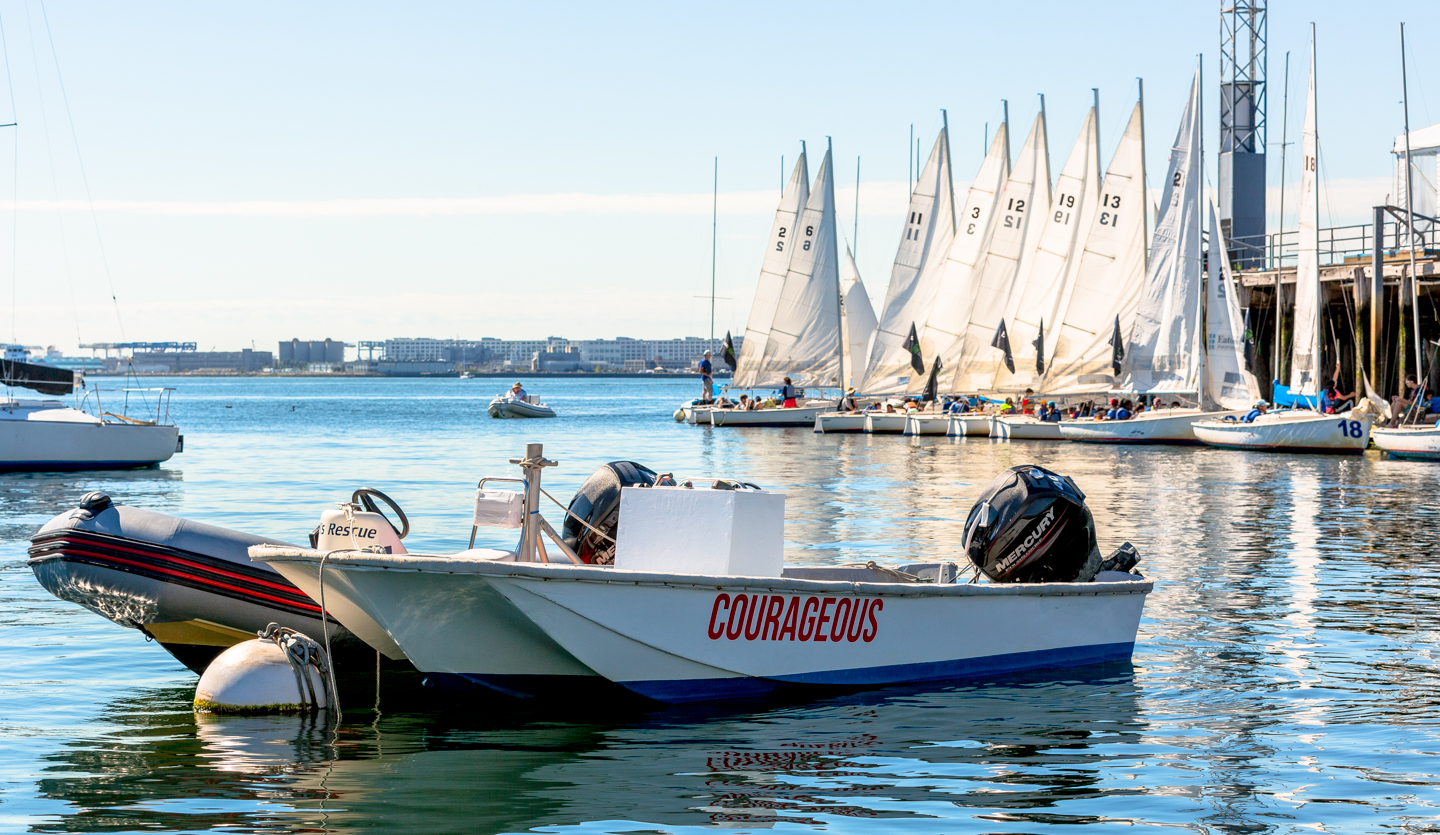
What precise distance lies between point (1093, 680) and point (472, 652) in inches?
186

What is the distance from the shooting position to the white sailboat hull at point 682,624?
9.06 m

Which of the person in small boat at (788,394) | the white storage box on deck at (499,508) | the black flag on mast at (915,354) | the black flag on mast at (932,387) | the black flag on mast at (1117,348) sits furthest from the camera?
the person in small boat at (788,394)

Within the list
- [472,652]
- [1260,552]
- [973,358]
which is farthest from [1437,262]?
[472,652]

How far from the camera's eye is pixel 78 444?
32.1 meters

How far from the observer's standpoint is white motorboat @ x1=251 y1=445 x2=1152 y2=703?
9.09 meters

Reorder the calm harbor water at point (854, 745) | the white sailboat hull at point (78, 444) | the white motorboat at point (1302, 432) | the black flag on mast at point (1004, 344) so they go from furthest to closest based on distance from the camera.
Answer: the black flag on mast at point (1004, 344) → the white motorboat at point (1302, 432) → the white sailboat hull at point (78, 444) → the calm harbor water at point (854, 745)

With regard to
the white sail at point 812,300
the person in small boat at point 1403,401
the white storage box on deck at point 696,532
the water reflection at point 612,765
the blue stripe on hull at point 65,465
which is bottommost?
the water reflection at point 612,765

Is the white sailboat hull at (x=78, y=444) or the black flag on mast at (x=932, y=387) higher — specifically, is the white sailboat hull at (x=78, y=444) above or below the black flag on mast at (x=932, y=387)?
below

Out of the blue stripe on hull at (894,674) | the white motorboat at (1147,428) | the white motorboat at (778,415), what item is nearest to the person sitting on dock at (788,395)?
the white motorboat at (778,415)

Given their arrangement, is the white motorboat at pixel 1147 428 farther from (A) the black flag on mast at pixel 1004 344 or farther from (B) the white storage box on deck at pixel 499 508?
(B) the white storage box on deck at pixel 499 508

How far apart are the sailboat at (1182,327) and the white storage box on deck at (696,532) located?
34.7m

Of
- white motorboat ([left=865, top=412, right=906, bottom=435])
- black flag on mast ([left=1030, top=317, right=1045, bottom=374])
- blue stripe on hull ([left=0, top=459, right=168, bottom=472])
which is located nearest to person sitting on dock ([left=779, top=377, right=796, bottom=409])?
white motorboat ([left=865, top=412, right=906, bottom=435])

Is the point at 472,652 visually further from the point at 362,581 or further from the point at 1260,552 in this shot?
the point at 1260,552

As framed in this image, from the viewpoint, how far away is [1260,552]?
18047 millimetres
